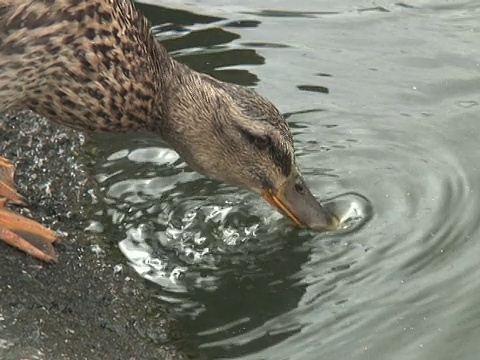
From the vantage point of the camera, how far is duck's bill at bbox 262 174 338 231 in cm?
628

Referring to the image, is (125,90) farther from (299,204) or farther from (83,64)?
(299,204)

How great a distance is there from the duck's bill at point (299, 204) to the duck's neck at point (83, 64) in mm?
808

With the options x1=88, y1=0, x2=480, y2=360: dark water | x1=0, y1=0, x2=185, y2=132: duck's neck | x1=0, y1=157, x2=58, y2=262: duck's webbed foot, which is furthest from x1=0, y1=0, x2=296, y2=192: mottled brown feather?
x1=0, y1=157, x2=58, y2=262: duck's webbed foot

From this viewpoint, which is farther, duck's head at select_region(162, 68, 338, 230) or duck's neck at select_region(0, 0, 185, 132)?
duck's head at select_region(162, 68, 338, 230)

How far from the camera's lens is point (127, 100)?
19.3 ft

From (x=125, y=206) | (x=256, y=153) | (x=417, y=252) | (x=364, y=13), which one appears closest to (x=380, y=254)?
(x=417, y=252)

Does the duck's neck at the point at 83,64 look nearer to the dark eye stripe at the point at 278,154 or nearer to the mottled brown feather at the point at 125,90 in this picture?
the mottled brown feather at the point at 125,90

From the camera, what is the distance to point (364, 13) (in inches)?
337

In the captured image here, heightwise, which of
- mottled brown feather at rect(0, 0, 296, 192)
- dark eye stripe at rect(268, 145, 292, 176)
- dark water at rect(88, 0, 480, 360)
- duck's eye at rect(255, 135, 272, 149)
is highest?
mottled brown feather at rect(0, 0, 296, 192)

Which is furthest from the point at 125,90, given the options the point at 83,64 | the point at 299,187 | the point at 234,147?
the point at 299,187

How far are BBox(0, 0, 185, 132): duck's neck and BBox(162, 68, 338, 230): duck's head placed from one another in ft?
0.68

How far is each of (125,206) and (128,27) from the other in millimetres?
1172

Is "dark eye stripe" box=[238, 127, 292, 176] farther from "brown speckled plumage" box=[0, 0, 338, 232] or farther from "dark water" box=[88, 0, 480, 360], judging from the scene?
"dark water" box=[88, 0, 480, 360]

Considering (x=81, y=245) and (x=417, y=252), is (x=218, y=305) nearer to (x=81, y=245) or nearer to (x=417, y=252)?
(x=81, y=245)
